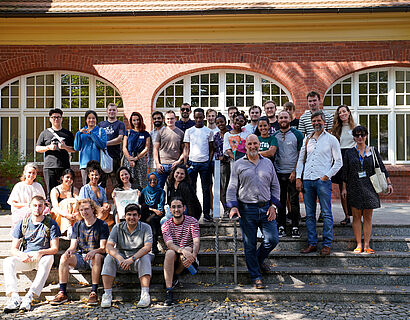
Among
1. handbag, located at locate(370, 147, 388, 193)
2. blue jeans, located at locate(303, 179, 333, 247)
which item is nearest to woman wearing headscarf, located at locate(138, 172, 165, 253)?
blue jeans, located at locate(303, 179, 333, 247)

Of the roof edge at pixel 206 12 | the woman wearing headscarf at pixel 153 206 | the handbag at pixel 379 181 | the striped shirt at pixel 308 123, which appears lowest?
the woman wearing headscarf at pixel 153 206

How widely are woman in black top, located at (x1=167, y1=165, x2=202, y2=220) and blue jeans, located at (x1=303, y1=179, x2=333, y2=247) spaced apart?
1634mm

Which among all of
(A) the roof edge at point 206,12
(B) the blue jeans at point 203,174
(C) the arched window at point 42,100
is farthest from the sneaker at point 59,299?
(A) the roof edge at point 206,12

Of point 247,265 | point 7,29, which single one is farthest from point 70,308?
point 7,29

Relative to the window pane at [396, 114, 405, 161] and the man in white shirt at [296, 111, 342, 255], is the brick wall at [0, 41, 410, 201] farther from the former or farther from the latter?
the man in white shirt at [296, 111, 342, 255]

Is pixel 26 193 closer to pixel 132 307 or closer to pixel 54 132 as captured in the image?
pixel 54 132

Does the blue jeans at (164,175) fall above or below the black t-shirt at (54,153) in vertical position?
below

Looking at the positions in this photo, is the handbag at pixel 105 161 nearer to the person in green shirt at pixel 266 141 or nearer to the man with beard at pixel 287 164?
the person in green shirt at pixel 266 141

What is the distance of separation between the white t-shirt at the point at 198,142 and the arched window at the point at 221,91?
Result: 3.86 metres

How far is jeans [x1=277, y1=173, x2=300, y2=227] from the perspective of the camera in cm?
667

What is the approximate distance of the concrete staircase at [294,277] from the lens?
5637 mm

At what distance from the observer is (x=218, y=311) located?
17.3ft

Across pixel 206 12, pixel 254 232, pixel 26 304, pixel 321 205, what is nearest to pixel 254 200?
pixel 254 232

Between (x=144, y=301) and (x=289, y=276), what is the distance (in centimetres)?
198
